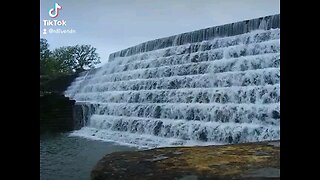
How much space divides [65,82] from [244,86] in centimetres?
155

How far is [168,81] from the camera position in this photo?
11.0 feet

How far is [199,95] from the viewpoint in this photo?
301cm

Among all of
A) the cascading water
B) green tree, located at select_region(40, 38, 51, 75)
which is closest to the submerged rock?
the cascading water

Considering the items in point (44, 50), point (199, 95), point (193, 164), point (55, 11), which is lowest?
point (193, 164)

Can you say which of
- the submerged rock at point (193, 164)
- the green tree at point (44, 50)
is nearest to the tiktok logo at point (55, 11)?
the green tree at point (44, 50)

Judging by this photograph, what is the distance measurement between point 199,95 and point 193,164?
1.43 metres

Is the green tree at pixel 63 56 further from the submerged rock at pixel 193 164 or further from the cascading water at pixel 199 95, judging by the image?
the submerged rock at pixel 193 164

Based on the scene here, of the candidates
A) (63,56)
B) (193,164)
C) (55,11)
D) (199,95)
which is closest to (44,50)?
(55,11)

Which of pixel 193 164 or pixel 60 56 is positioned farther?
pixel 60 56

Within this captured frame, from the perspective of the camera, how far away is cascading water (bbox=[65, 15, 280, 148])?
105 inches

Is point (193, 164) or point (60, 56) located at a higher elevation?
point (60, 56)

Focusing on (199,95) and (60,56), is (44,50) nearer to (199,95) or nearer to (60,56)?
(60,56)
